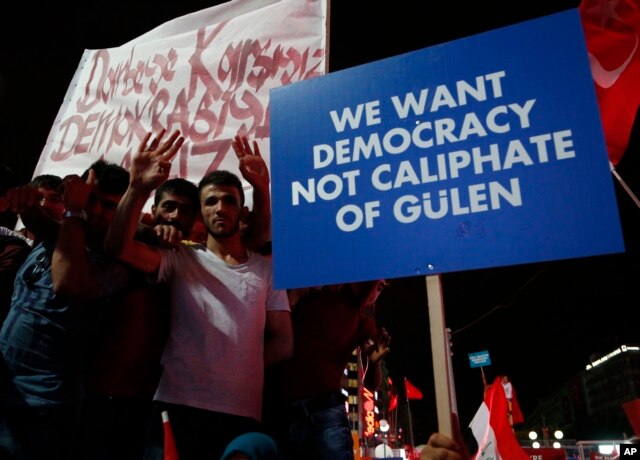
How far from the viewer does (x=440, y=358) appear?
1.43 metres

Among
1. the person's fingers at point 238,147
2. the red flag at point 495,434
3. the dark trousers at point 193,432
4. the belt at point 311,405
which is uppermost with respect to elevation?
the person's fingers at point 238,147

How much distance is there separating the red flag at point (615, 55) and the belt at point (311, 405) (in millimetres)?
2860

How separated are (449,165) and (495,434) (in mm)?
4674

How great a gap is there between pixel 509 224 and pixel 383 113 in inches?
22.4

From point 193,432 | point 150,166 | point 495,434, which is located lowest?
point 495,434

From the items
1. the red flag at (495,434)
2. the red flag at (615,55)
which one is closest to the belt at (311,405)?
the red flag at (615,55)

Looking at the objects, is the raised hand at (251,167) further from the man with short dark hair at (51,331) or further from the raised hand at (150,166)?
the man with short dark hair at (51,331)

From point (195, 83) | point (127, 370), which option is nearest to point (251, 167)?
point (127, 370)

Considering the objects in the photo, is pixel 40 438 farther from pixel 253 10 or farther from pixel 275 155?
pixel 253 10

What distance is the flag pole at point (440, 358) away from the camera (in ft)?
4.52

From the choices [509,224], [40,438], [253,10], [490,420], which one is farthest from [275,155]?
[490,420]

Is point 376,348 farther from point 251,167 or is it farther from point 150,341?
point 150,341

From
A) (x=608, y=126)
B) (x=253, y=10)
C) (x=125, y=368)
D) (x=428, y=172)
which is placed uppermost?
(x=253, y=10)

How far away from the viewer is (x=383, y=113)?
177cm
